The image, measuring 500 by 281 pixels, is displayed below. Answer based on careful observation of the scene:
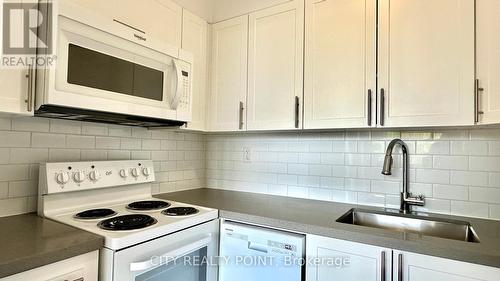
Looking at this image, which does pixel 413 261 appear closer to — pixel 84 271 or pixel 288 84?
pixel 288 84

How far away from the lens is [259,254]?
1.41 metres

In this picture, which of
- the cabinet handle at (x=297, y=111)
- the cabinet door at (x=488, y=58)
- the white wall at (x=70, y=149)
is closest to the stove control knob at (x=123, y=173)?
the white wall at (x=70, y=149)

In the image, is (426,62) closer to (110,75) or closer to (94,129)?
(110,75)

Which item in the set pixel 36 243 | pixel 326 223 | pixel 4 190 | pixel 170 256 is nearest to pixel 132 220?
pixel 170 256

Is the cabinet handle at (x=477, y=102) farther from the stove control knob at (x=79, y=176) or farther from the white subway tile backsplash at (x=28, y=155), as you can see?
the white subway tile backsplash at (x=28, y=155)

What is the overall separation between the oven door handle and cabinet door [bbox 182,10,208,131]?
29.8 inches

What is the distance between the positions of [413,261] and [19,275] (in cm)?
137

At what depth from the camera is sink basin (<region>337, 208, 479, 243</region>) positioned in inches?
54.9

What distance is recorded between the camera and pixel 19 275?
0.85m

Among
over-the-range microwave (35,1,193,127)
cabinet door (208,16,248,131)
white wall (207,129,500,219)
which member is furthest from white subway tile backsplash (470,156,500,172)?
over-the-range microwave (35,1,193,127)

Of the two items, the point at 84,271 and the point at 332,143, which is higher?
the point at 332,143

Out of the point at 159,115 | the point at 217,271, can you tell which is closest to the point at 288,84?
the point at 159,115

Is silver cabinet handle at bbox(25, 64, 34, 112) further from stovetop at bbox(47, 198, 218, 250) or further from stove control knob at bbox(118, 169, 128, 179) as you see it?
stove control knob at bbox(118, 169, 128, 179)

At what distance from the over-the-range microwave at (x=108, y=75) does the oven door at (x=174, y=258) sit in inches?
24.2
